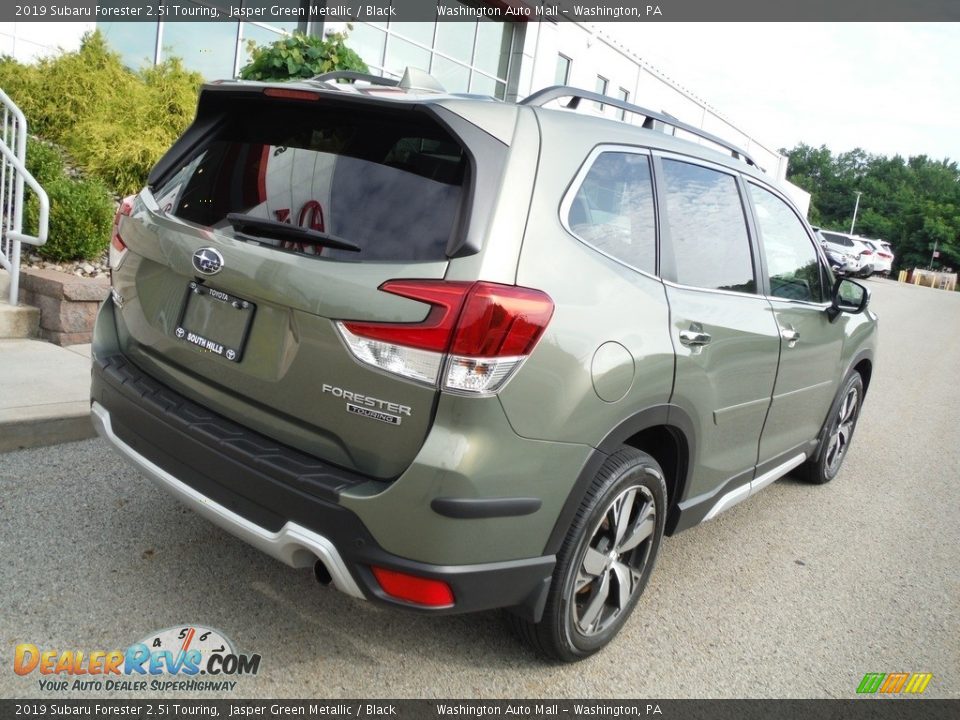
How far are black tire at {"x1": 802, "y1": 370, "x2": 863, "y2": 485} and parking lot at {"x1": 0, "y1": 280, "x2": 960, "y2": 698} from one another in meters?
0.49

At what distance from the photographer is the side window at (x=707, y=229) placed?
10.3 ft

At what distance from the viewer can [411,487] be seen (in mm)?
2260

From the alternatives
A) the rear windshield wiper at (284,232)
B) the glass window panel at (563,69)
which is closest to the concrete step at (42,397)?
the rear windshield wiper at (284,232)

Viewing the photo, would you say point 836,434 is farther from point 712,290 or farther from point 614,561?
point 614,561

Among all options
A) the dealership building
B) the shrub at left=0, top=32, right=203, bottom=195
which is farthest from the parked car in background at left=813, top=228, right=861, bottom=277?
the shrub at left=0, top=32, right=203, bottom=195

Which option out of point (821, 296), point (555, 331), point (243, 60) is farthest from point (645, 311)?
point (243, 60)

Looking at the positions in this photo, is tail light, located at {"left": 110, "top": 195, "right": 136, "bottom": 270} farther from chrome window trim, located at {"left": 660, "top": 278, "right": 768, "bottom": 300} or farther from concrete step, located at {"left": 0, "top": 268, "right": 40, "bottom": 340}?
concrete step, located at {"left": 0, "top": 268, "right": 40, "bottom": 340}

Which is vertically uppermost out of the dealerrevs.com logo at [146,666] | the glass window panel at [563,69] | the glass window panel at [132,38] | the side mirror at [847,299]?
the glass window panel at [563,69]

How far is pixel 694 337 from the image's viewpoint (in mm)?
3008

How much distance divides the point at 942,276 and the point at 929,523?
62320mm

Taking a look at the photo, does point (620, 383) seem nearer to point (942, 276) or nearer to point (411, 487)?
point (411, 487)

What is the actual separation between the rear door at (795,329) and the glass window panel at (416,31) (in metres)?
16.1

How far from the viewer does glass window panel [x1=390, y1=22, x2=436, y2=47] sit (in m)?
18.8

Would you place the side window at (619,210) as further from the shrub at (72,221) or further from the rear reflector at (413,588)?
the shrub at (72,221)
